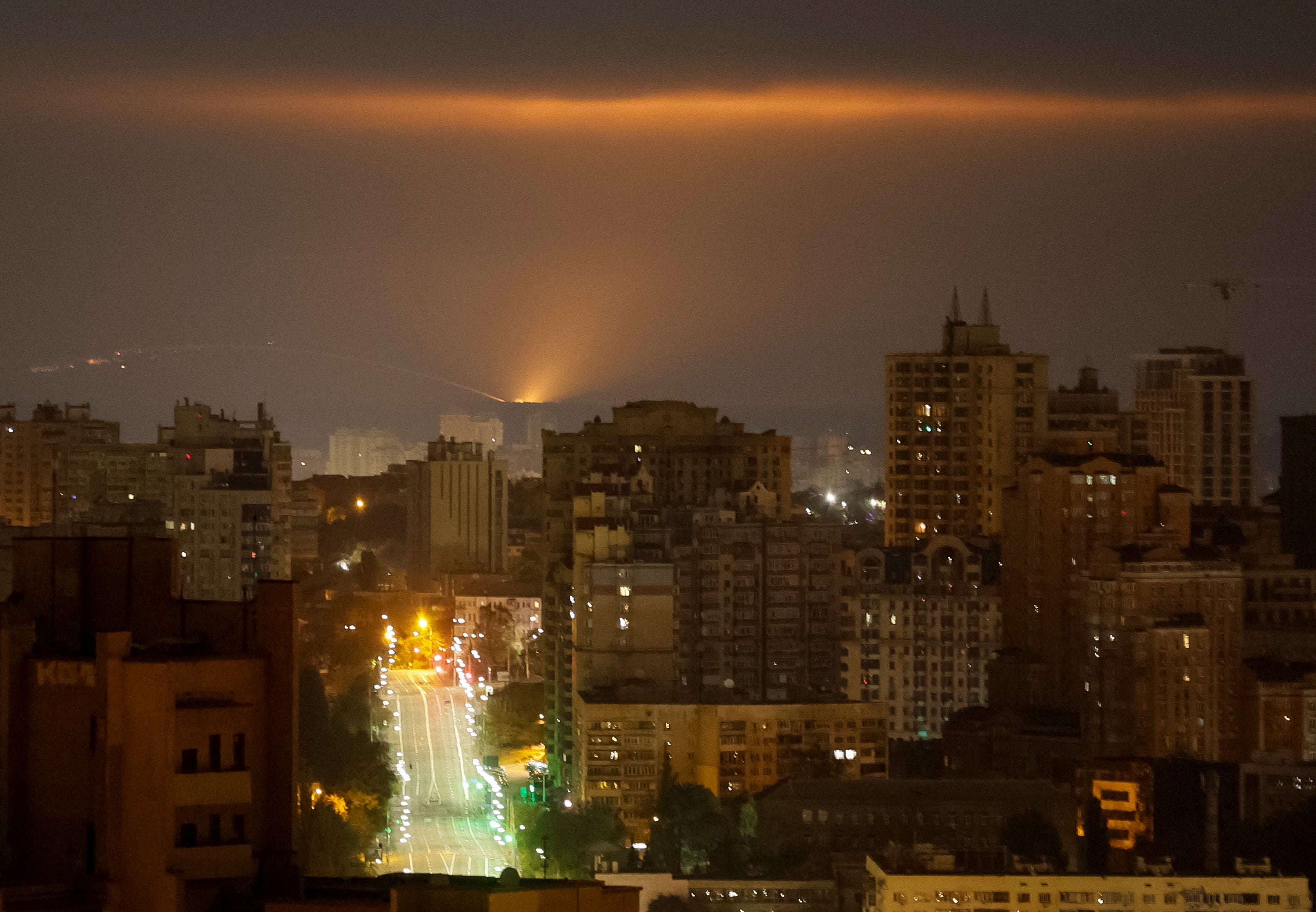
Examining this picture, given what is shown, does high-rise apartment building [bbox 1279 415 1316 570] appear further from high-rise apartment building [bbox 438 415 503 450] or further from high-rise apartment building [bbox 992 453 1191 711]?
high-rise apartment building [bbox 438 415 503 450]

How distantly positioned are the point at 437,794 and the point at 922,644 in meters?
4.71

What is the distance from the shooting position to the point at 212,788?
325 cm

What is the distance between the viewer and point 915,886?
1023cm

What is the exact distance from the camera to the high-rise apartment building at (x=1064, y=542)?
56.5 ft

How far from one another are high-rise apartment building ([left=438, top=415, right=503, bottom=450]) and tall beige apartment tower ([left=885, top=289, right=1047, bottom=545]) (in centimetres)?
370

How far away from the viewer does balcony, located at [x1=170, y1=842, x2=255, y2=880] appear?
321 centimetres

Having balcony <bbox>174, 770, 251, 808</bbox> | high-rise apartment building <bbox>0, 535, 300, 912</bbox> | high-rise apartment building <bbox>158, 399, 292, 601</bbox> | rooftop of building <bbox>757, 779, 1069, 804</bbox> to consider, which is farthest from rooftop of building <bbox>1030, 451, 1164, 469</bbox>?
balcony <bbox>174, 770, 251, 808</bbox>

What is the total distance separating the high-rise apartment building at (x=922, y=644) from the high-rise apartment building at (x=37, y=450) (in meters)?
5.72

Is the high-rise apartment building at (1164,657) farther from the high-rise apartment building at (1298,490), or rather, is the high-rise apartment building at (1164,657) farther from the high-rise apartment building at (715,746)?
the high-rise apartment building at (1298,490)

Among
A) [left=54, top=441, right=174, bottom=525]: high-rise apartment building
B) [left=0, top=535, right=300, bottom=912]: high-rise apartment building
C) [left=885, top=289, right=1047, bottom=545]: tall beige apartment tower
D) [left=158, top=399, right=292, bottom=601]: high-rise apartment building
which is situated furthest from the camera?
[left=885, top=289, right=1047, bottom=545]: tall beige apartment tower

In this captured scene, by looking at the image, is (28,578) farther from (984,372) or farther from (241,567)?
(984,372)

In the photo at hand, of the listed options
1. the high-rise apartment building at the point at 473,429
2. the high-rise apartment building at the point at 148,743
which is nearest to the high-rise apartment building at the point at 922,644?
the high-rise apartment building at the point at 473,429

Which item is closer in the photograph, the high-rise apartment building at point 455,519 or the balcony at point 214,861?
the balcony at point 214,861

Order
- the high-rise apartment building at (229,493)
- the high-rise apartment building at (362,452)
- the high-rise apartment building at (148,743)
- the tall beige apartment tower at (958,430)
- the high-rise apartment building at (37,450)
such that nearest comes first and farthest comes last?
the high-rise apartment building at (148,743)
the high-rise apartment building at (37,450)
the high-rise apartment building at (229,493)
the high-rise apartment building at (362,452)
the tall beige apartment tower at (958,430)
